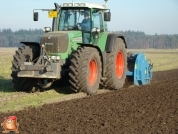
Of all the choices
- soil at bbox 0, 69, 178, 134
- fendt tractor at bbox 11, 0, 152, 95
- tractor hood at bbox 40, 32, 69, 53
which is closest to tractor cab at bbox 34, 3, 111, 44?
fendt tractor at bbox 11, 0, 152, 95

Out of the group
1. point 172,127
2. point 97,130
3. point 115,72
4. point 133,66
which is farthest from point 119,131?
point 133,66

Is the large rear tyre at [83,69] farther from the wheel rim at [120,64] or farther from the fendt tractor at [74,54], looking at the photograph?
the wheel rim at [120,64]

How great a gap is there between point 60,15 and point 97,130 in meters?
6.00

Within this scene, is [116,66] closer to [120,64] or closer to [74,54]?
[120,64]

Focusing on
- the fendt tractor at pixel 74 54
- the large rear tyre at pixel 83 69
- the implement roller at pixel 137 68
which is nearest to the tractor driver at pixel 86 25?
the fendt tractor at pixel 74 54

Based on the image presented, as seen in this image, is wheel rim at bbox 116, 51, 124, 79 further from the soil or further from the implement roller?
the soil

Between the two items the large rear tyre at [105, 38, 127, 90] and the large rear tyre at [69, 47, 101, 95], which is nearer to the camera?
the large rear tyre at [69, 47, 101, 95]

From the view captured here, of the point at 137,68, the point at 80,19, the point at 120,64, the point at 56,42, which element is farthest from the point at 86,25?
the point at 137,68

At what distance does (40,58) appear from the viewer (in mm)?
10281

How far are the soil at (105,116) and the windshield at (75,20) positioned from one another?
→ 7.90ft

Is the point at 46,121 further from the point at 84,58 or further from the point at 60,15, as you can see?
the point at 60,15

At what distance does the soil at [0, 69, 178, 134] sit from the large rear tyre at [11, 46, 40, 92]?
216cm

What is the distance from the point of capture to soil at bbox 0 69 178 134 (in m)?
6.10

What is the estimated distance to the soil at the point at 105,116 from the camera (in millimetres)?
6102
